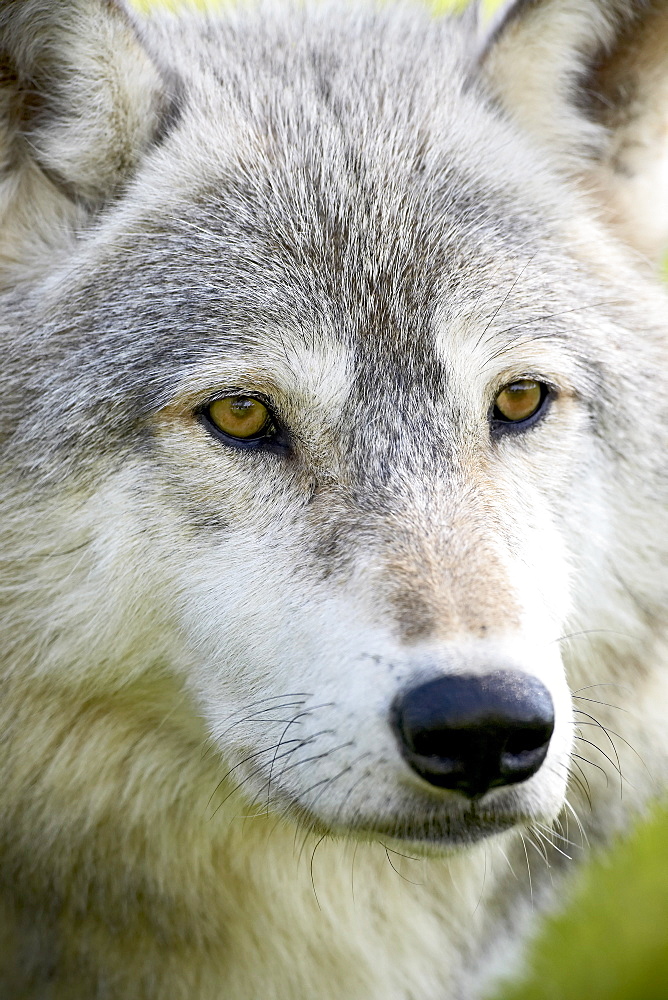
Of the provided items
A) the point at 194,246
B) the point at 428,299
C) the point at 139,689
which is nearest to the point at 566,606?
the point at 428,299

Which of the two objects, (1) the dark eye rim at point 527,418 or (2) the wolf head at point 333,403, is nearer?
(2) the wolf head at point 333,403

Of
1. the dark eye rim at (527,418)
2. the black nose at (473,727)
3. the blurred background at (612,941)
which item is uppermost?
the dark eye rim at (527,418)

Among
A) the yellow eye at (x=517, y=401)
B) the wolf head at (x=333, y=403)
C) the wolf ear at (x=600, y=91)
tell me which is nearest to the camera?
the wolf head at (x=333, y=403)

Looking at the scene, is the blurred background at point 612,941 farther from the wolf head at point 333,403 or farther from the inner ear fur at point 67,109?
the inner ear fur at point 67,109

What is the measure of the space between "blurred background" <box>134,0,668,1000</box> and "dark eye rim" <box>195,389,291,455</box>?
2.96m

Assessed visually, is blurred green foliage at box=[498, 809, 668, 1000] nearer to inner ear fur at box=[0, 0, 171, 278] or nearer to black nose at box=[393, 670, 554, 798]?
black nose at box=[393, 670, 554, 798]

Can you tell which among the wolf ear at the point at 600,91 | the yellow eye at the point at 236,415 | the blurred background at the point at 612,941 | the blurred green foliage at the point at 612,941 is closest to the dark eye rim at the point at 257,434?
the yellow eye at the point at 236,415

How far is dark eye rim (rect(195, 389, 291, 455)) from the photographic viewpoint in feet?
9.00

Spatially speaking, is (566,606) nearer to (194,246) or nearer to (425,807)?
(425,807)

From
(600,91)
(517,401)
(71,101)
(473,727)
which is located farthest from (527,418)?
(71,101)

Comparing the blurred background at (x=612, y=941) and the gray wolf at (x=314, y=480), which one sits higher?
the gray wolf at (x=314, y=480)

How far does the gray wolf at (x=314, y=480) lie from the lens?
A: 99.2 inches

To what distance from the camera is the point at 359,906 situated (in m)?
3.31

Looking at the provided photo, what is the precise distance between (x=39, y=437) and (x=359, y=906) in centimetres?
177
